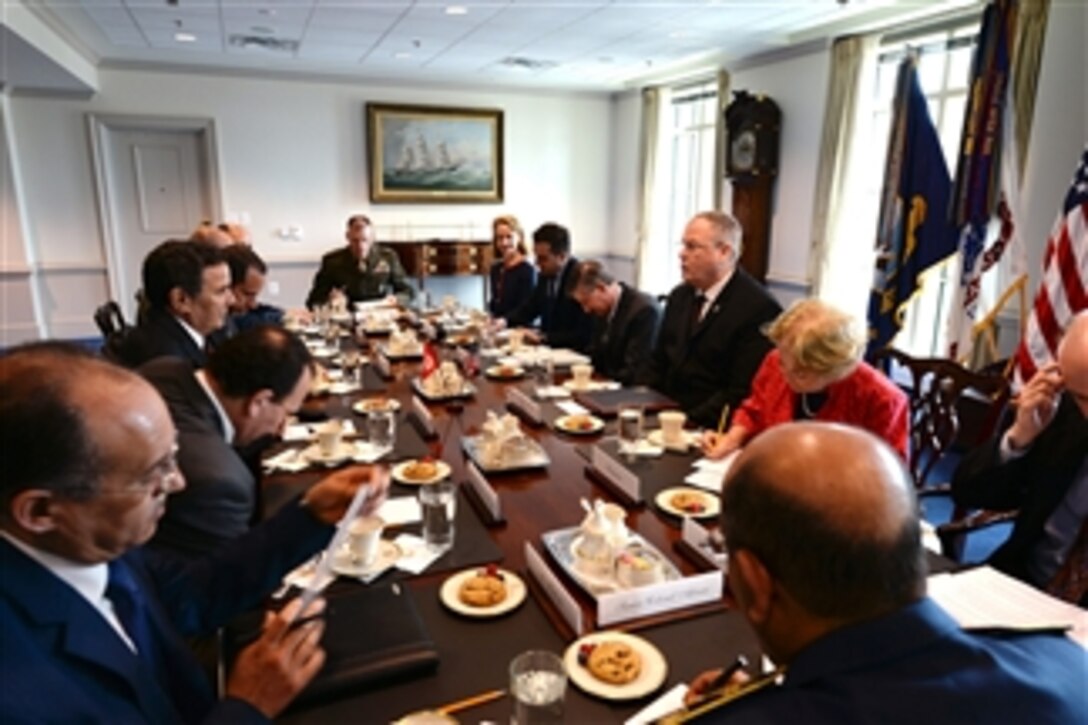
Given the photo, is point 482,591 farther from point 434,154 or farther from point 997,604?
point 434,154

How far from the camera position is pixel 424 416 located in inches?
88.9

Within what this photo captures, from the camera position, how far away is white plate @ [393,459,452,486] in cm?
175

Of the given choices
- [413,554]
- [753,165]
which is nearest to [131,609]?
[413,554]

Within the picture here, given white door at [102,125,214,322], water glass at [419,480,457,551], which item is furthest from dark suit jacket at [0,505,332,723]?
white door at [102,125,214,322]

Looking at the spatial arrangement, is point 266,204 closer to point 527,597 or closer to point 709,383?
point 709,383

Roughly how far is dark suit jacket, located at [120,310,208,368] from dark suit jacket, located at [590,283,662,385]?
6.30ft

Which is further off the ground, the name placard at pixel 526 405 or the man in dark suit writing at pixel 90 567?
the man in dark suit writing at pixel 90 567

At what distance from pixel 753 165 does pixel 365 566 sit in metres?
5.07

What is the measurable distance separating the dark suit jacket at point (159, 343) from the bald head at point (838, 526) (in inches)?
84.3

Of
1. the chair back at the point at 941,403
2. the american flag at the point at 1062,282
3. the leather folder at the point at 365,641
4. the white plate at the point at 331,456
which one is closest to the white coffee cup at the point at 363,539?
the leather folder at the point at 365,641

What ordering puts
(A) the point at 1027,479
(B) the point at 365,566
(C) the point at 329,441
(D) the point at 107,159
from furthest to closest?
(D) the point at 107,159 → (C) the point at 329,441 → (A) the point at 1027,479 → (B) the point at 365,566

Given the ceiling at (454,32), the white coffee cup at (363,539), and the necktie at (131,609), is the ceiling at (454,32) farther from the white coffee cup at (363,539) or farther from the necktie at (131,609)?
the necktie at (131,609)

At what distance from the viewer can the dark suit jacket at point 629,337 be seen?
10.8 feet

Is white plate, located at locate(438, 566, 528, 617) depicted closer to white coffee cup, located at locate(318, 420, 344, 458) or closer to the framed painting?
white coffee cup, located at locate(318, 420, 344, 458)
